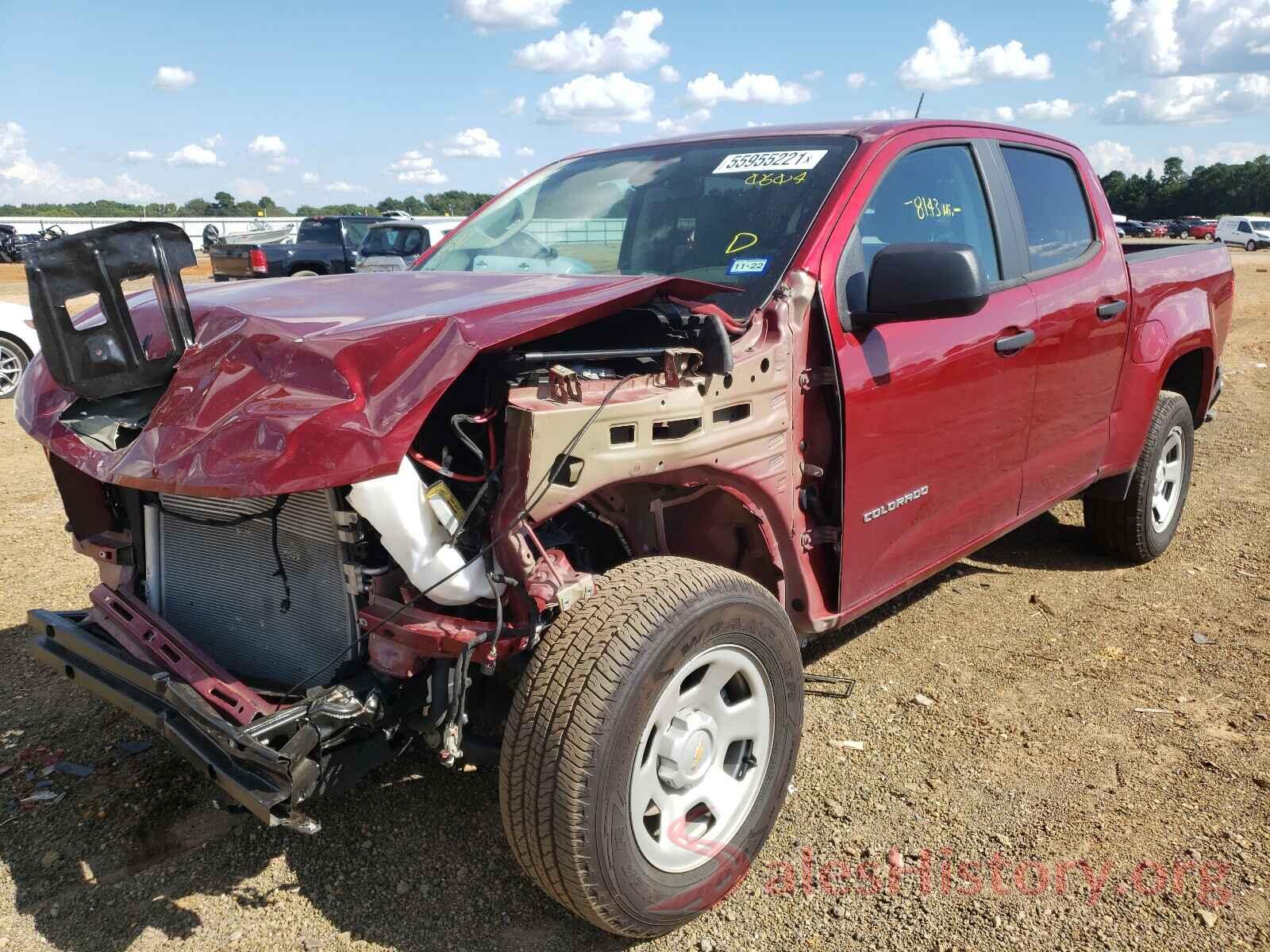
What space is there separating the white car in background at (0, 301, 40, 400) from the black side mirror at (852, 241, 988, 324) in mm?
9018

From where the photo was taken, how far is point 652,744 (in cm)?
229

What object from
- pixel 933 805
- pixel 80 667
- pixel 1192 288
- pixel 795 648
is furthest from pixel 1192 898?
pixel 1192 288

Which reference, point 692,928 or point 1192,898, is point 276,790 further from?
point 1192,898

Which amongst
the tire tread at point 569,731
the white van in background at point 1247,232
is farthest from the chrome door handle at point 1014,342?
the white van in background at point 1247,232

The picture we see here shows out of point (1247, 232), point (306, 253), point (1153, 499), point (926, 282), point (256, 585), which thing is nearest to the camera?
point (256, 585)

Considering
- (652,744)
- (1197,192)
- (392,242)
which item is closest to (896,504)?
(652,744)

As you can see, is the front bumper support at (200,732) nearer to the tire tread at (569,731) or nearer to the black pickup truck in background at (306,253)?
the tire tread at (569,731)

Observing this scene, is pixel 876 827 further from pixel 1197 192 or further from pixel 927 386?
pixel 1197 192

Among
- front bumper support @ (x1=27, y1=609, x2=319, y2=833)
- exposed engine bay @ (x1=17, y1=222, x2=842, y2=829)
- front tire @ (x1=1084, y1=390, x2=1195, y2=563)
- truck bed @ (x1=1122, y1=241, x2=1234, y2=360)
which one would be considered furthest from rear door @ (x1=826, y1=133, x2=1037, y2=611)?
front bumper support @ (x1=27, y1=609, x2=319, y2=833)

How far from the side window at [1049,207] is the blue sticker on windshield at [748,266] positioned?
136 cm

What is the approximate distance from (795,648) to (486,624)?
2.96 feet

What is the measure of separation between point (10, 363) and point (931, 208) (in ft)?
30.1

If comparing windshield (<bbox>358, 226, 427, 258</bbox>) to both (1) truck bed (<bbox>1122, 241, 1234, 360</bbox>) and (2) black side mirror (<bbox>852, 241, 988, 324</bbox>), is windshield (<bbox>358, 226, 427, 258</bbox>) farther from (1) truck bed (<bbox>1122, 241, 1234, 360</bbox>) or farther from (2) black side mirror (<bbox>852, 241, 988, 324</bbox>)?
(2) black side mirror (<bbox>852, 241, 988, 324</bbox>)

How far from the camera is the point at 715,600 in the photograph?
228 cm
